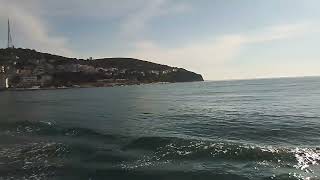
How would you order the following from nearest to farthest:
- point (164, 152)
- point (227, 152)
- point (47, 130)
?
point (227, 152) < point (164, 152) < point (47, 130)

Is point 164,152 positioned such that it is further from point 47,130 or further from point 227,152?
point 47,130

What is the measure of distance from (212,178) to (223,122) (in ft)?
80.0

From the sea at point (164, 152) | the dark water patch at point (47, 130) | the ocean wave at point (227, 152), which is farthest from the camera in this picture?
the dark water patch at point (47, 130)

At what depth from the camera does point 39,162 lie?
2653 cm

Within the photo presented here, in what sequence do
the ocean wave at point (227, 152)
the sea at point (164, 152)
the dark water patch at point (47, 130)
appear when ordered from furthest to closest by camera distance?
1. the dark water patch at point (47, 130)
2. the ocean wave at point (227, 152)
3. the sea at point (164, 152)

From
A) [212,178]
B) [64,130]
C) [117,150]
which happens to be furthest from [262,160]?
[64,130]

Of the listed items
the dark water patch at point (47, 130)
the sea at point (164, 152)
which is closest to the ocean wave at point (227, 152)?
the sea at point (164, 152)

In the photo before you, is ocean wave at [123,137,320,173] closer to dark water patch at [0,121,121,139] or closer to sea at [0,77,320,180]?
sea at [0,77,320,180]

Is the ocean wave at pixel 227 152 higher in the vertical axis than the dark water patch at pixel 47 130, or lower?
higher

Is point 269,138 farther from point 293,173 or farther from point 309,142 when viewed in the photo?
point 293,173

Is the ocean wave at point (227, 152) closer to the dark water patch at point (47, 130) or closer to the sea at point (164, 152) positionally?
the sea at point (164, 152)

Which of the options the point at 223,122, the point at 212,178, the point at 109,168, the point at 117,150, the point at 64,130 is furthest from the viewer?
the point at 223,122

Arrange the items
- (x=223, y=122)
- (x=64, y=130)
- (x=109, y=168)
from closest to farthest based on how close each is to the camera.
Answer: (x=109, y=168) < (x=64, y=130) < (x=223, y=122)

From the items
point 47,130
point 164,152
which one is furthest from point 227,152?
point 47,130
